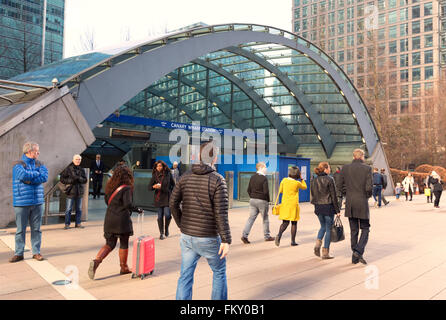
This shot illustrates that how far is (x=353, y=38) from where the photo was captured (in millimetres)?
78062

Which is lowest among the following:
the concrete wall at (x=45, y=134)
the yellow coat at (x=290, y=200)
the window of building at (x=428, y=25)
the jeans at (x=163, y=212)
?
the jeans at (x=163, y=212)

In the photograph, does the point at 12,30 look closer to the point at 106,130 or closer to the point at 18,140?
the point at 106,130

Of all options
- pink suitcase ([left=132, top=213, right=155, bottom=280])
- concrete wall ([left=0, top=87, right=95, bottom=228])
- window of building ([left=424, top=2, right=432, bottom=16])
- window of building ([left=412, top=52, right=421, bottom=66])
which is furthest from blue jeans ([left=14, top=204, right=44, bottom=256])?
window of building ([left=424, top=2, right=432, bottom=16])

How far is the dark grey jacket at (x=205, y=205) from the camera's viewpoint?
337 cm

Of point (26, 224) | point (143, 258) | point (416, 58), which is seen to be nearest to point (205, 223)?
point (143, 258)

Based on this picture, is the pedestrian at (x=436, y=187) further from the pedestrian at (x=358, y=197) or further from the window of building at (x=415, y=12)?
the window of building at (x=415, y=12)

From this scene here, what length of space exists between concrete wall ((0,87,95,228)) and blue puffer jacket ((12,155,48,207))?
3711 millimetres

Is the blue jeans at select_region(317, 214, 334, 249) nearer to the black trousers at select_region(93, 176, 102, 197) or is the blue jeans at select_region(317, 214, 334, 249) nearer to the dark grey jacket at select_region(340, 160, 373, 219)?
the dark grey jacket at select_region(340, 160, 373, 219)

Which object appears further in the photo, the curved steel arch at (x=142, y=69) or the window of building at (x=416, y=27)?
the window of building at (x=416, y=27)

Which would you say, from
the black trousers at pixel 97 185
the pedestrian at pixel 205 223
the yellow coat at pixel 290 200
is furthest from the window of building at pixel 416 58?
the pedestrian at pixel 205 223

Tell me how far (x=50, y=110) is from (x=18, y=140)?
1.15 m

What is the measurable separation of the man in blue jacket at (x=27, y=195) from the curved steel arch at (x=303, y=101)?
17374mm

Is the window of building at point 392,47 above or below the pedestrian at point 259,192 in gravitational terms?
above

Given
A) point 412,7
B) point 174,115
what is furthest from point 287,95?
point 412,7
